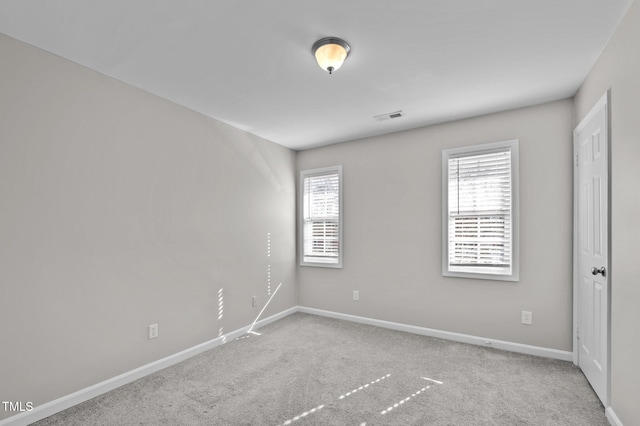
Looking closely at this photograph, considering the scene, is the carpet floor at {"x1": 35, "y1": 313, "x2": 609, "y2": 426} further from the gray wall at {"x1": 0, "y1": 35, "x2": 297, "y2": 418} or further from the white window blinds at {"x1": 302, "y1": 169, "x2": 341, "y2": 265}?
the white window blinds at {"x1": 302, "y1": 169, "x2": 341, "y2": 265}

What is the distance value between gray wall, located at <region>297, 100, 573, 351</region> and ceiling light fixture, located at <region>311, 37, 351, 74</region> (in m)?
2.06

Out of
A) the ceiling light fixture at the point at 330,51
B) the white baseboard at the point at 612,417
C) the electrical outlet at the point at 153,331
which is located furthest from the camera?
the electrical outlet at the point at 153,331

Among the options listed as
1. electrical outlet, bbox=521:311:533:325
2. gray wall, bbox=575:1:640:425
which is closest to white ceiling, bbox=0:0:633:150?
gray wall, bbox=575:1:640:425

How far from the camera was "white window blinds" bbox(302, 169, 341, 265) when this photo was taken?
15.2 ft

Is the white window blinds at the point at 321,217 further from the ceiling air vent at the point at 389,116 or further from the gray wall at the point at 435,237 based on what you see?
the ceiling air vent at the point at 389,116

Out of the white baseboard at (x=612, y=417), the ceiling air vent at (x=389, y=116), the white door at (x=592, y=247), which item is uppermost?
the ceiling air vent at (x=389, y=116)

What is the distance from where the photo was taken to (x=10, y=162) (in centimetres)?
209

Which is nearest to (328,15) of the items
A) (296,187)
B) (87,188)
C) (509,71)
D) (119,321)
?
(509,71)

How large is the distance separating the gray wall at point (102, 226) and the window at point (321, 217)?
1205mm

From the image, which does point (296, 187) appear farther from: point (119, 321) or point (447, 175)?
point (119, 321)

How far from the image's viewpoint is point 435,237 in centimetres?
379

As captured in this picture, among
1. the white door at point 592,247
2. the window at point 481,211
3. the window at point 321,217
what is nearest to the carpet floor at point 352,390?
the white door at point 592,247

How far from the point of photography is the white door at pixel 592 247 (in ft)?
7.39

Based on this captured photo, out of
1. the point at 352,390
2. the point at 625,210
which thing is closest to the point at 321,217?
the point at 352,390
